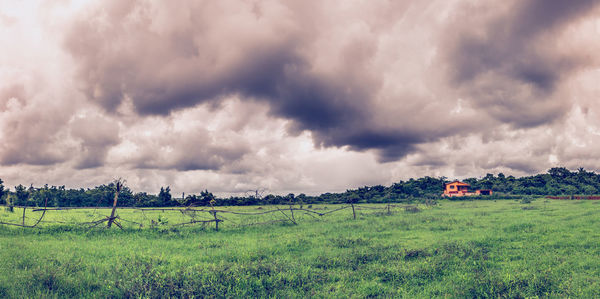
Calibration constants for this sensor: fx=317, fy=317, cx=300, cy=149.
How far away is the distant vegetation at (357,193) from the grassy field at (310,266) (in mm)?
38602

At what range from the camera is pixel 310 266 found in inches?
428

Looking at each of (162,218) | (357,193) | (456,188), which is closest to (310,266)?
(162,218)

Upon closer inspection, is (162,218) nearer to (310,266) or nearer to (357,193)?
(310,266)

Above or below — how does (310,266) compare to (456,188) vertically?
below

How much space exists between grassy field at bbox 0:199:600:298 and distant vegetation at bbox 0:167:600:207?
38602mm

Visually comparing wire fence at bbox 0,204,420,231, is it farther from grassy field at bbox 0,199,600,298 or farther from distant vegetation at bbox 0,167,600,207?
distant vegetation at bbox 0,167,600,207

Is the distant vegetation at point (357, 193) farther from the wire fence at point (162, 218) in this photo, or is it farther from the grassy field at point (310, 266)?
the grassy field at point (310, 266)

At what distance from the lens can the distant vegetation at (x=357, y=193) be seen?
62.1 metres

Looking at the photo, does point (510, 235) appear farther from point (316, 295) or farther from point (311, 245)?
point (316, 295)

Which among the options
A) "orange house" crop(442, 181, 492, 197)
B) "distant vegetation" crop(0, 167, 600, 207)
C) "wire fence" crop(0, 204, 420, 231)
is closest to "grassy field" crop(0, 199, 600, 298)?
"wire fence" crop(0, 204, 420, 231)

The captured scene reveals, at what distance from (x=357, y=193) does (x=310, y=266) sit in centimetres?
7420

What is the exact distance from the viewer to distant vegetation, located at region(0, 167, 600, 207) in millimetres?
62094

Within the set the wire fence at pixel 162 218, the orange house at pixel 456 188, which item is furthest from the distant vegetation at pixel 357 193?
the wire fence at pixel 162 218

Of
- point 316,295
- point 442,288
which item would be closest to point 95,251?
point 316,295
